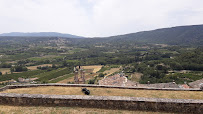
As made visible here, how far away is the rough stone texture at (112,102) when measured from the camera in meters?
8.94

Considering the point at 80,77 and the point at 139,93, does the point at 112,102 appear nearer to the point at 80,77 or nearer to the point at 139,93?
the point at 139,93

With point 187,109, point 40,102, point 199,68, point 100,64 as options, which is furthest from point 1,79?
point 199,68

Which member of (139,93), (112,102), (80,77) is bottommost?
(80,77)

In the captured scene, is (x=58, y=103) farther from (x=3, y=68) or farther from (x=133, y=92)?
(x=3, y=68)

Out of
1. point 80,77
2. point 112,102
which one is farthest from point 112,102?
point 80,77

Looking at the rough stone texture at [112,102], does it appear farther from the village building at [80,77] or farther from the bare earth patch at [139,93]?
the village building at [80,77]

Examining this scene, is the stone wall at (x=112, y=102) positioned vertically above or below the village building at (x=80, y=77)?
above

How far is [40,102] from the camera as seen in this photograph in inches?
384

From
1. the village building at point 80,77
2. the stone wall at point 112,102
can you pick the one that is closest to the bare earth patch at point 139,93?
the stone wall at point 112,102

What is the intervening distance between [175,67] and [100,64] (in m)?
45.6

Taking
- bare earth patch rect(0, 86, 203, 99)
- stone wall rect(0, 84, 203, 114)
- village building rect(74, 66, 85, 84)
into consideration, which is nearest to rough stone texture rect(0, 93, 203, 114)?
stone wall rect(0, 84, 203, 114)

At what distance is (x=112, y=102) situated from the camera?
30.7ft

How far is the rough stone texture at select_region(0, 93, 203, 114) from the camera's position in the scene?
29.3ft

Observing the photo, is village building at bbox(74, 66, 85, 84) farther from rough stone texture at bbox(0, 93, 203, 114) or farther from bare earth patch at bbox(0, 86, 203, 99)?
rough stone texture at bbox(0, 93, 203, 114)
